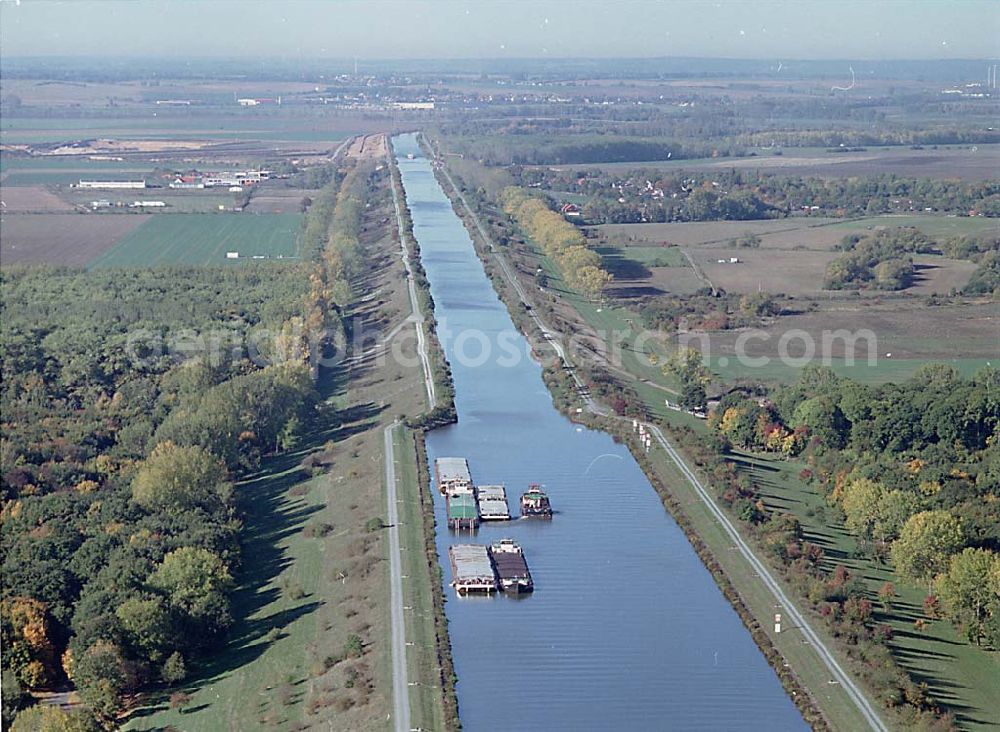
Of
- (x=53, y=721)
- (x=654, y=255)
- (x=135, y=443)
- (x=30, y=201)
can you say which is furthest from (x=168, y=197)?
(x=53, y=721)

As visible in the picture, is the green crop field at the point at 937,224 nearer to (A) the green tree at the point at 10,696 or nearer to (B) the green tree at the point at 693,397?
(B) the green tree at the point at 693,397

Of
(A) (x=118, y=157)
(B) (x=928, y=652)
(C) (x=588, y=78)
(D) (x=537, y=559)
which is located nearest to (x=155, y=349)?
(D) (x=537, y=559)

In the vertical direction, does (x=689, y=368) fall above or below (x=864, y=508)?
above

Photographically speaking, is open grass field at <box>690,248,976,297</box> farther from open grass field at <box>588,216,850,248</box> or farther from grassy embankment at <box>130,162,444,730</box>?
grassy embankment at <box>130,162,444,730</box>

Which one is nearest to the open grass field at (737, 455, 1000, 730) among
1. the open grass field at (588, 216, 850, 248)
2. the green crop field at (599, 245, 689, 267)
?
the green crop field at (599, 245, 689, 267)

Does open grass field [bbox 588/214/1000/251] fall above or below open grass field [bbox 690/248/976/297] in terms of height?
above

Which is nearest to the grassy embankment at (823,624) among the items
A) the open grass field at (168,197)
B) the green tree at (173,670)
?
the green tree at (173,670)

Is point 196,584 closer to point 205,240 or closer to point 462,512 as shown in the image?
point 462,512
